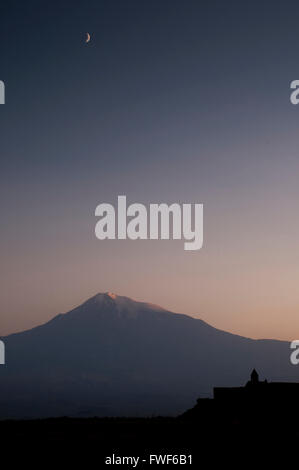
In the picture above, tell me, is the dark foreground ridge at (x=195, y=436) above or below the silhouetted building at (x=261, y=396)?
below

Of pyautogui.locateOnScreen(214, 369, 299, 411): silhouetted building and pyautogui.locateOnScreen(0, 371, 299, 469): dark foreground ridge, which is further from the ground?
pyautogui.locateOnScreen(214, 369, 299, 411): silhouetted building

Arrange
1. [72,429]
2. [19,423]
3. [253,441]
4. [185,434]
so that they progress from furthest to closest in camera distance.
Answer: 1. [19,423]
2. [72,429]
3. [185,434]
4. [253,441]

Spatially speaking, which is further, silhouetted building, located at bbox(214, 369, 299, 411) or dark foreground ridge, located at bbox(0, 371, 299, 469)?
A: silhouetted building, located at bbox(214, 369, 299, 411)

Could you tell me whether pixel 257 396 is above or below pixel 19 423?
above

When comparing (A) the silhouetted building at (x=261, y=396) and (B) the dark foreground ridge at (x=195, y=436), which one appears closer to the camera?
(B) the dark foreground ridge at (x=195, y=436)

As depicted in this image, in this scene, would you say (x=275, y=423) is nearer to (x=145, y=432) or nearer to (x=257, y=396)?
(x=257, y=396)

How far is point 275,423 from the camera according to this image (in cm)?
2983

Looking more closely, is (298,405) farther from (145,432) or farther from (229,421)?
(145,432)

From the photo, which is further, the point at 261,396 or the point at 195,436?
the point at 261,396

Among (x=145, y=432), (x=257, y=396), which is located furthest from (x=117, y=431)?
(x=257, y=396)

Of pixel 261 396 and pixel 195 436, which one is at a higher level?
pixel 261 396
